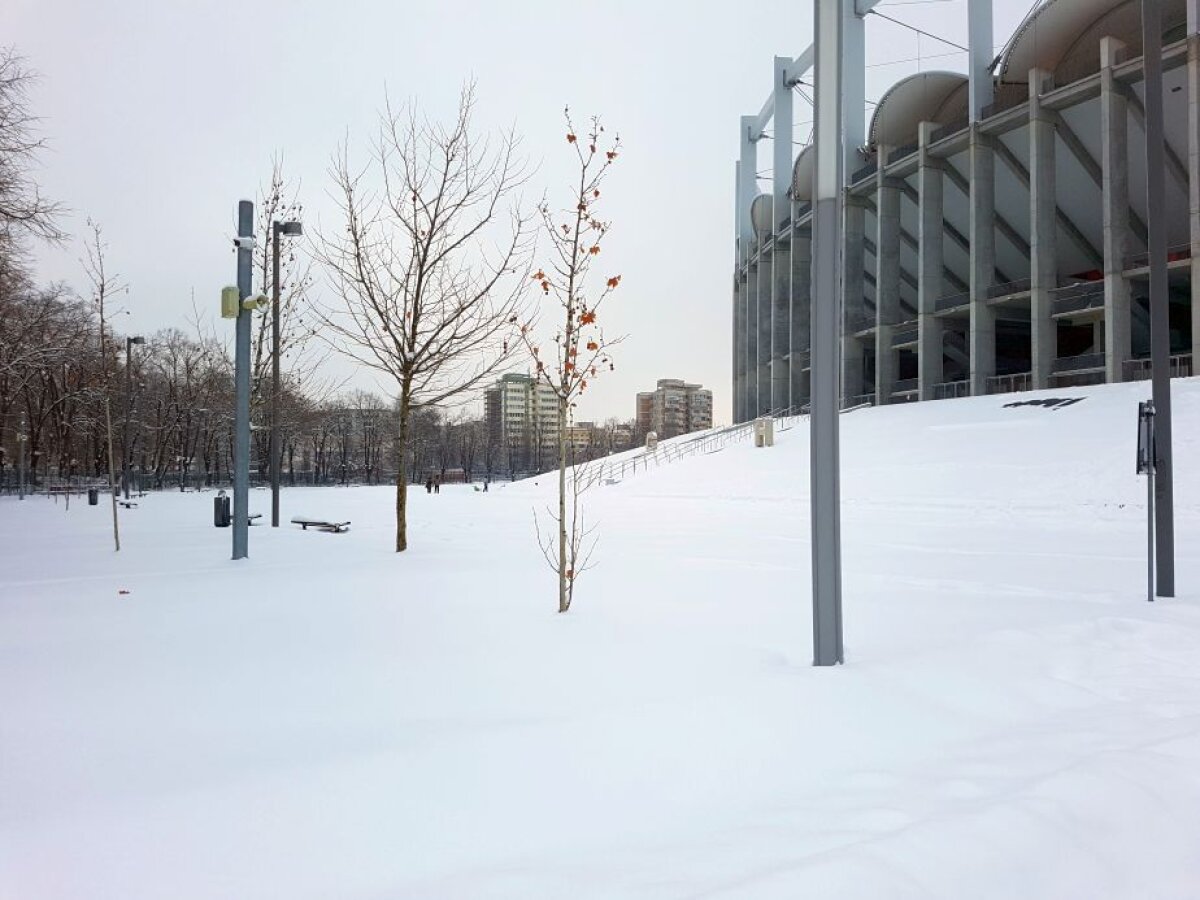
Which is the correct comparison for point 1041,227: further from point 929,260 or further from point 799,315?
point 799,315

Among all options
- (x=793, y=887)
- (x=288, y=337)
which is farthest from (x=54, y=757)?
(x=288, y=337)

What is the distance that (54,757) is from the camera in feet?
11.5

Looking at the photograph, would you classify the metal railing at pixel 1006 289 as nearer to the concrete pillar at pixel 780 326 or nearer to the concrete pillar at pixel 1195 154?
the concrete pillar at pixel 1195 154

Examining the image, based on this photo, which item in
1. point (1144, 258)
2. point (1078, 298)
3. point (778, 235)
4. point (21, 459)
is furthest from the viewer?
point (778, 235)

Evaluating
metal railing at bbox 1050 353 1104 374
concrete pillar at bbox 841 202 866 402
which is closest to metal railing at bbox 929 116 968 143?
concrete pillar at bbox 841 202 866 402

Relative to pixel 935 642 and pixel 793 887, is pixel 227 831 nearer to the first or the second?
pixel 793 887

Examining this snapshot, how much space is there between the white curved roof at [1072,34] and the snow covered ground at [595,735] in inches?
1434

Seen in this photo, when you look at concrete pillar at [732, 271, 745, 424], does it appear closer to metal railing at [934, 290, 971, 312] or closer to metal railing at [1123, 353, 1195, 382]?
metal railing at [934, 290, 971, 312]

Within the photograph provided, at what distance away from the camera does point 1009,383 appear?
38.6 metres

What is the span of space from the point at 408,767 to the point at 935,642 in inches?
165

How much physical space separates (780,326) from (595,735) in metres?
51.5

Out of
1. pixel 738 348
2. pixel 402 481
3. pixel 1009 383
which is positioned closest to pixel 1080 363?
pixel 1009 383

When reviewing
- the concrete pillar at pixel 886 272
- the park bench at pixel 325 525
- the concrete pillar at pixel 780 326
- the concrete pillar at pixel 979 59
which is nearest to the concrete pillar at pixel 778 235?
the concrete pillar at pixel 780 326

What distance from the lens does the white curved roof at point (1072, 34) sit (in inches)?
1302
